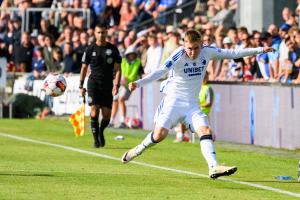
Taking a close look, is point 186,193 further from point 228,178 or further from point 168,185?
point 228,178

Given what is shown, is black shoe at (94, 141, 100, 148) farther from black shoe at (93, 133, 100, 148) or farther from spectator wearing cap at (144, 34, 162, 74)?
spectator wearing cap at (144, 34, 162, 74)

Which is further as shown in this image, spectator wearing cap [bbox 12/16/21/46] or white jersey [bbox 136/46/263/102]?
spectator wearing cap [bbox 12/16/21/46]

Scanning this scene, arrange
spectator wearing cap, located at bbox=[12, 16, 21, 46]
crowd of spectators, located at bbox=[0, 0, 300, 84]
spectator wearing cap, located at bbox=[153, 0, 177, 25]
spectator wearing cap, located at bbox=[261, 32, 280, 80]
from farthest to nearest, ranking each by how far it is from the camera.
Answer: spectator wearing cap, located at bbox=[12, 16, 21, 46] → spectator wearing cap, located at bbox=[153, 0, 177, 25] → crowd of spectators, located at bbox=[0, 0, 300, 84] → spectator wearing cap, located at bbox=[261, 32, 280, 80]

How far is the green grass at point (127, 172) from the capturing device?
12.9 metres

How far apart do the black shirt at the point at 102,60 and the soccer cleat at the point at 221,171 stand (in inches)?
259

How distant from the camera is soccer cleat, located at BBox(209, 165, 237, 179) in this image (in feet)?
45.9

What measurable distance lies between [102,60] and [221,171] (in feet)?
22.6

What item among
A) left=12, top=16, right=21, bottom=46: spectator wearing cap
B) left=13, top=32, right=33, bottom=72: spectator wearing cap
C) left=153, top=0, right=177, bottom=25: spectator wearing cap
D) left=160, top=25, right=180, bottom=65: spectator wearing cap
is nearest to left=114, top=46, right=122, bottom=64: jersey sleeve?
left=160, top=25, right=180, bottom=65: spectator wearing cap

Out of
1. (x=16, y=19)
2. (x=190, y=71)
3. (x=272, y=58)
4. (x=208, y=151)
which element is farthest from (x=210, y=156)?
(x=16, y=19)

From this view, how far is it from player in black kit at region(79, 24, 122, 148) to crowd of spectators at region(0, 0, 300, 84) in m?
3.43

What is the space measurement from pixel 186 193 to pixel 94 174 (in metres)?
2.39

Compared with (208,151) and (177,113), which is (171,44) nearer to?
(177,113)

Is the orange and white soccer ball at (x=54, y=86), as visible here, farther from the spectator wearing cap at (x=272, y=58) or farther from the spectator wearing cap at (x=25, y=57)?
the spectator wearing cap at (x=25, y=57)

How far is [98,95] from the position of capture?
2062cm
